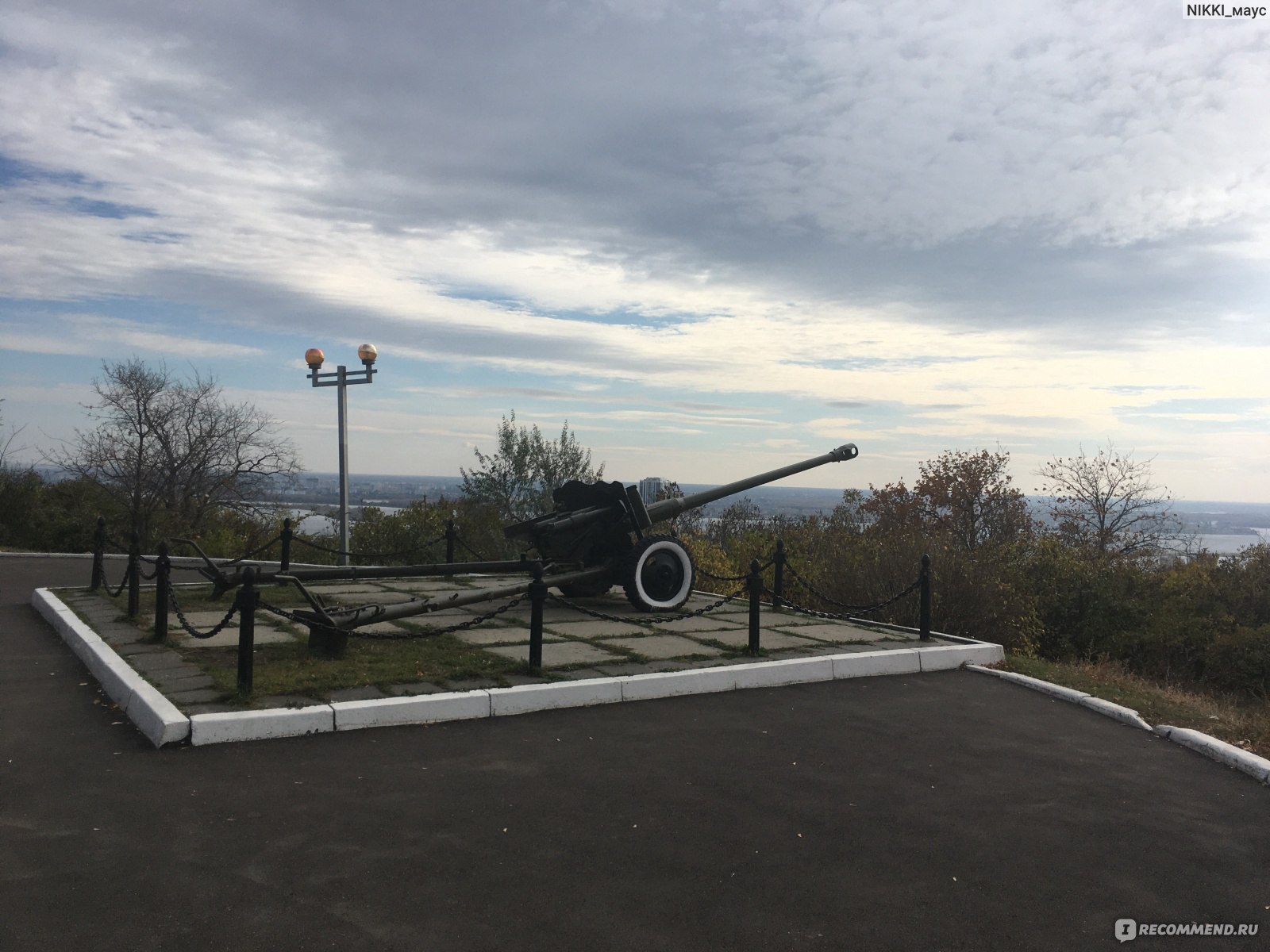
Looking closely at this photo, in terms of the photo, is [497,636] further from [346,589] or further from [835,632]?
[346,589]

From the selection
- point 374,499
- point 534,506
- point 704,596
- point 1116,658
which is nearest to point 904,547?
point 704,596

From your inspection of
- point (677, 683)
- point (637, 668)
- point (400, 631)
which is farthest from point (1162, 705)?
point (400, 631)

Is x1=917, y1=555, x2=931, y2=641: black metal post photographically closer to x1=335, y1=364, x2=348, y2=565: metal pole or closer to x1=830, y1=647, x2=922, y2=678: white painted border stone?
x1=830, y1=647, x2=922, y2=678: white painted border stone

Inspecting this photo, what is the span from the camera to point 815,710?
689 centimetres

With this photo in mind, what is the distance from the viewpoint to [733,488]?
1182cm

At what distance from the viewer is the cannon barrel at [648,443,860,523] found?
36.8 feet

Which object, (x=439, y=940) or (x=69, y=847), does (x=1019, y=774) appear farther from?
(x=69, y=847)

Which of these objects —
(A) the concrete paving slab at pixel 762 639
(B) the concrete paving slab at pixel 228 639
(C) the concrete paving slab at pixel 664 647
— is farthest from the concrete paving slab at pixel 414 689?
(A) the concrete paving slab at pixel 762 639

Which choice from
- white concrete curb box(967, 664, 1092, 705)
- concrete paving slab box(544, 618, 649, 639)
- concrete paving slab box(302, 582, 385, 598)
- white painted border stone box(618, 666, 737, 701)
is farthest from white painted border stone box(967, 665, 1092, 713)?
concrete paving slab box(302, 582, 385, 598)

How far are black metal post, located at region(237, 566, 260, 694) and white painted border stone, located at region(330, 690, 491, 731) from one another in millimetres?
620

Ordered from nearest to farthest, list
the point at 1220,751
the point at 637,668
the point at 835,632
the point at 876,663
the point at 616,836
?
the point at 616,836 < the point at 1220,751 < the point at 637,668 < the point at 876,663 < the point at 835,632

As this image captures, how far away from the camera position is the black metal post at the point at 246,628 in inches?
237

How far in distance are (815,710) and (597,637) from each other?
2698 millimetres

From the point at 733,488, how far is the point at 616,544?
76.5 inches
